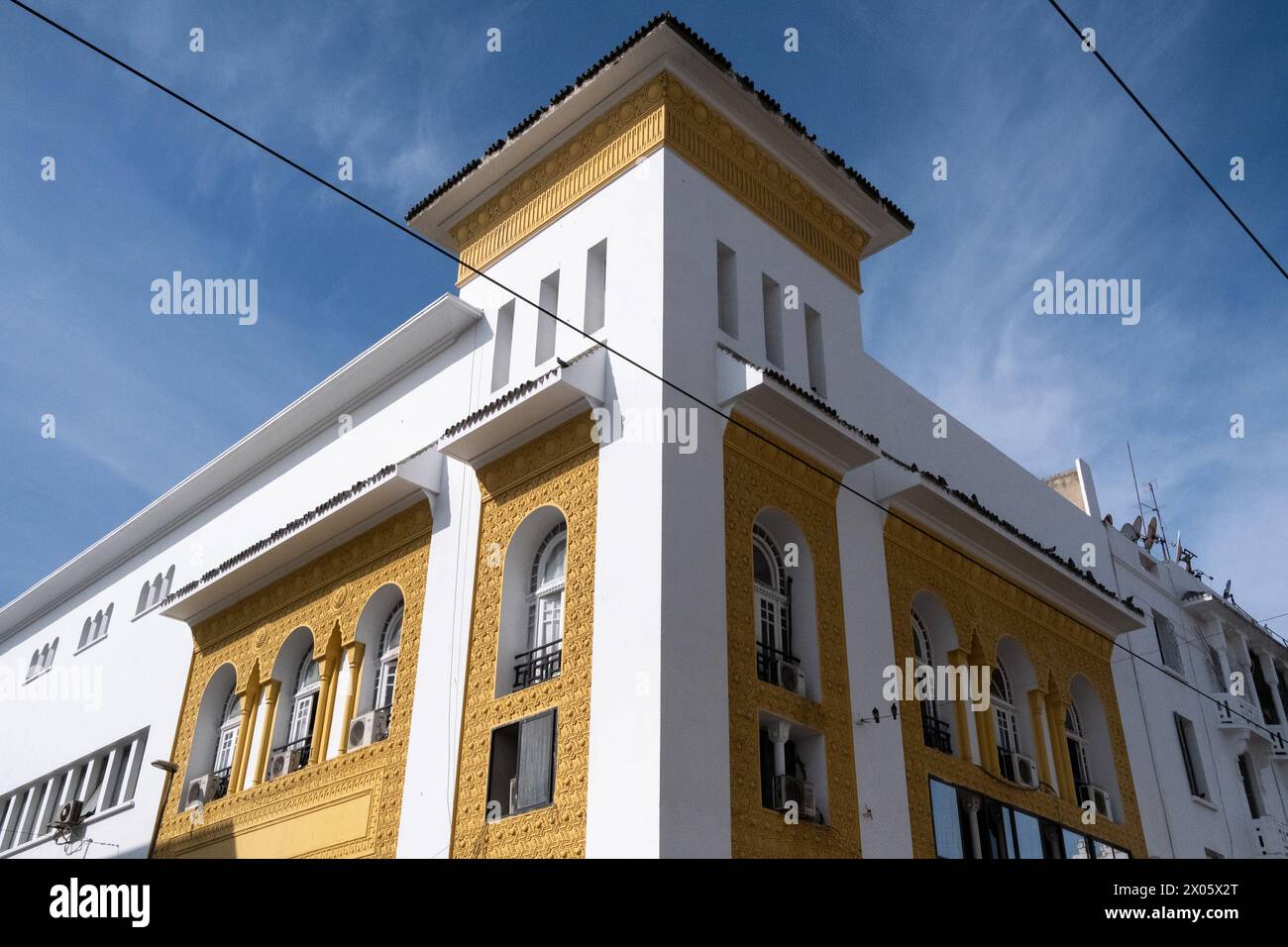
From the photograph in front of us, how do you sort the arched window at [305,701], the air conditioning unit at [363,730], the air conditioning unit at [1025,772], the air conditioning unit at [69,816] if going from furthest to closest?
the air conditioning unit at [69,816] → the arched window at [305,701] → the air conditioning unit at [1025,772] → the air conditioning unit at [363,730]

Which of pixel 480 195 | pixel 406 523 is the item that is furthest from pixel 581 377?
pixel 480 195

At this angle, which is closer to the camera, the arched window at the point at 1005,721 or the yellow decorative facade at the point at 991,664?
the yellow decorative facade at the point at 991,664

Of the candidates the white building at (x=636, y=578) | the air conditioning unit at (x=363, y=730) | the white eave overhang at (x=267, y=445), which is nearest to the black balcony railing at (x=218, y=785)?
the white building at (x=636, y=578)

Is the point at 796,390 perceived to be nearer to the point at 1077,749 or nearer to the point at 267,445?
the point at 1077,749

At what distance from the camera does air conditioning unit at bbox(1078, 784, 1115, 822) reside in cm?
1795

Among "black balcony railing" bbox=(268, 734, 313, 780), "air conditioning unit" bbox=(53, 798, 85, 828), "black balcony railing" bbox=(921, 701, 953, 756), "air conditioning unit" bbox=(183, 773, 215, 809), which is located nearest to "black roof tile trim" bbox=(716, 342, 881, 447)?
"black balcony railing" bbox=(921, 701, 953, 756)

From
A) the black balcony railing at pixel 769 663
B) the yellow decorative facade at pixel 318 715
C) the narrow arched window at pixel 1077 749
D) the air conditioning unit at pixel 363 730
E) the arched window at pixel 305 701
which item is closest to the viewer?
the black balcony railing at pixel 769 663

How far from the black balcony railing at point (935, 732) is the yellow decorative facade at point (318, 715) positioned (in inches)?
259

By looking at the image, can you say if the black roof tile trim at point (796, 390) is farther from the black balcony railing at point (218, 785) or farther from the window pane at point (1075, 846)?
the black balcony railing at point (218, 785)

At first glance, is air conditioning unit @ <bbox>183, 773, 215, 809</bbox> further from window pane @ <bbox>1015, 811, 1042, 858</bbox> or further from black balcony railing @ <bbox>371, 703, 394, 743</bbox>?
window pane @ <bbox>1015, 811, 1042, 858</bbox>

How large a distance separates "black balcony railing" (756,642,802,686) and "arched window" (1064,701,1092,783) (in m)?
6.63

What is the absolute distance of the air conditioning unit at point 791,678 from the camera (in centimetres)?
1368

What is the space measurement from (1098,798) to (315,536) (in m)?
12.3
